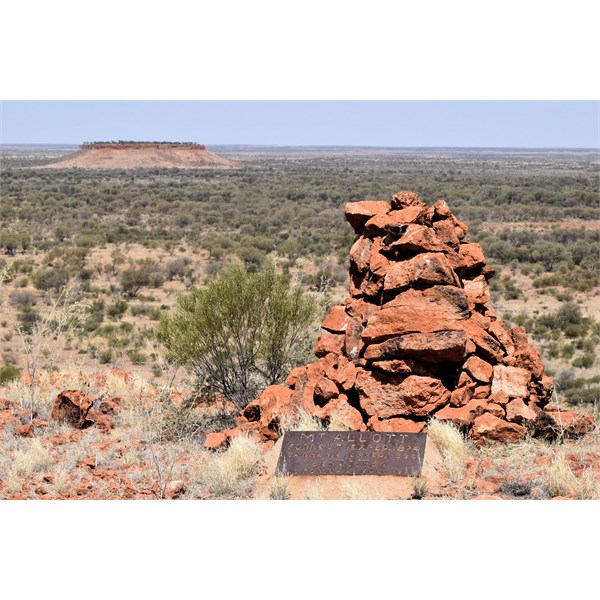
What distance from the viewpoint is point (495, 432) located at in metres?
8.05

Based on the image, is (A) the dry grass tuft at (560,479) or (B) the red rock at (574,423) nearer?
(A) the dry grass tuft at (560,479)

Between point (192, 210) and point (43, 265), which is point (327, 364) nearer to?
point (43, 265)

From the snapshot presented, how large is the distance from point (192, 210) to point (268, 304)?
3648cm

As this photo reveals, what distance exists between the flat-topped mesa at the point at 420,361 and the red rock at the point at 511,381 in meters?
0.01

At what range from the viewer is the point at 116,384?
1119cm

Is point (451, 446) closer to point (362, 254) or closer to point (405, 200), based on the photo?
point (362, 254)

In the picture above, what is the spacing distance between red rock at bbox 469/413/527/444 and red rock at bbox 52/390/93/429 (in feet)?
14.7

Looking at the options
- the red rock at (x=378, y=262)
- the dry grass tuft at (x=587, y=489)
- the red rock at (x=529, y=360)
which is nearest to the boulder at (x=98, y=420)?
the red rock at (x=378, y=262)

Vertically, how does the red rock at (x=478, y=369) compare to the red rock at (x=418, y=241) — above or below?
below

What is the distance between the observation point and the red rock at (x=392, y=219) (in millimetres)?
9242

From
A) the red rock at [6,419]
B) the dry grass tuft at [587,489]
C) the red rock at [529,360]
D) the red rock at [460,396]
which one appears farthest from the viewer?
the red rock at [6,419]

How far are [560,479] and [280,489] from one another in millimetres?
2373

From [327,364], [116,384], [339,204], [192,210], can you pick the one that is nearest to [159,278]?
[116,384]

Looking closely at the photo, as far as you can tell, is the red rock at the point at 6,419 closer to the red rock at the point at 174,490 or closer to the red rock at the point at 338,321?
the red rock at the point at 174,490
